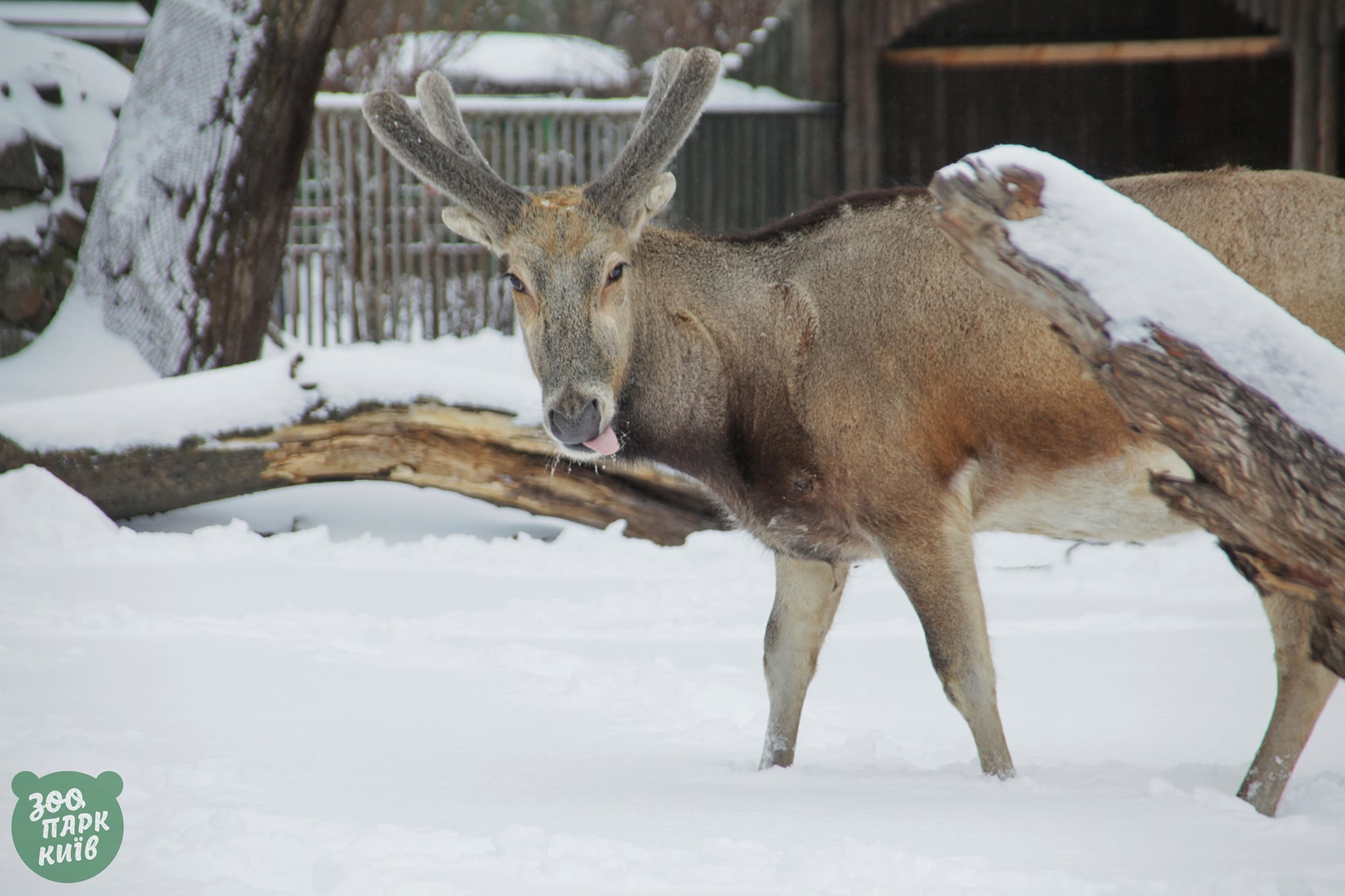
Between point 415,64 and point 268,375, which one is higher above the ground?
point 415,64

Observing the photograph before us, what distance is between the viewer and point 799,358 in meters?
4.19

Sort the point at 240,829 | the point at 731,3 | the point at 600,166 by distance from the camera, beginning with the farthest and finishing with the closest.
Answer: the point at 731,3 < the point at 600,166 < the point at 240,829

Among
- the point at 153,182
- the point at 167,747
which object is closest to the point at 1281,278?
the point at 167,747

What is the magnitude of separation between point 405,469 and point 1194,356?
5.76 meters

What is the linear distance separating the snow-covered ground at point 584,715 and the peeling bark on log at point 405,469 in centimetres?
20

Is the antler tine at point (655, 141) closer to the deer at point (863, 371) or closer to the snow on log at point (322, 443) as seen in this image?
the deer at point (863, 371)

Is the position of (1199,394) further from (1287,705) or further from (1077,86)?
(1077,86)

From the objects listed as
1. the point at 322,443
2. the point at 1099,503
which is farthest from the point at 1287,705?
the point at 322,443

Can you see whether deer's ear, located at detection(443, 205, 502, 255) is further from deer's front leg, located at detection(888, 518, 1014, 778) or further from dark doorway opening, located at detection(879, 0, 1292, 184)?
dark doorway opening, located at detection(879, 0, 1292, 184)

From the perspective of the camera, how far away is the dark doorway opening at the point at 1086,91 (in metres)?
14.7

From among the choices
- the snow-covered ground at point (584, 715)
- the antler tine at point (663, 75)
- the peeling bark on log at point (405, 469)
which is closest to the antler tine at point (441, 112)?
the antler tine at point (663, 75)

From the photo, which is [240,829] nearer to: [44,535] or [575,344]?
[575,344]

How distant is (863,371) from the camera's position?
4.08 meters

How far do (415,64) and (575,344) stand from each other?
21.2 m
